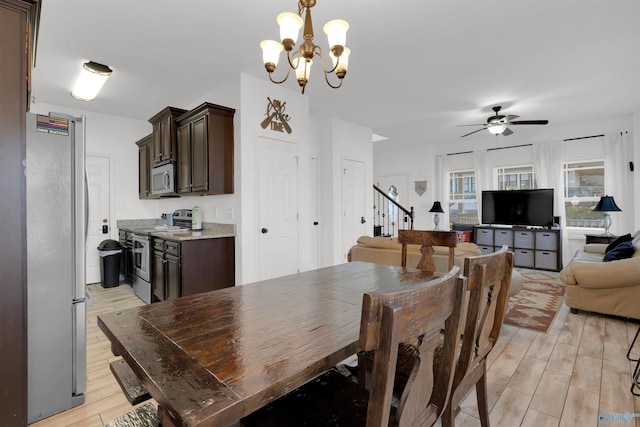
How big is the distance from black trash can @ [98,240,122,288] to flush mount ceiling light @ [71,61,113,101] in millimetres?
2072

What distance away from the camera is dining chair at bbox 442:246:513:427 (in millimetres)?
1088

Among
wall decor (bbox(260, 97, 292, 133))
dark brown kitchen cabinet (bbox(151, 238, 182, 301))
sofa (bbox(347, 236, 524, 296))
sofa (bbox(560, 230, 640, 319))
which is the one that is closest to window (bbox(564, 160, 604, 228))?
sofa (bbox(560, 230, 640, 319))

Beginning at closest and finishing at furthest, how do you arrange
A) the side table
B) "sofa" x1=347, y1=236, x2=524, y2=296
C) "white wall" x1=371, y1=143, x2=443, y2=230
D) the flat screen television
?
"sofa" x1=347, y1=236, x2=524, y2=296, the side table, the flat screen television, "white wall" x1=371, y1=143, x2=443, y2=230

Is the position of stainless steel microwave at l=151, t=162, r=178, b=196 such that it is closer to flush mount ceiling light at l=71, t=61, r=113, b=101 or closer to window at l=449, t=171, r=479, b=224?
flush mount ceiling light at l=71, t=61, r=113, b=101

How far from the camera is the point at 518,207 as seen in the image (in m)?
6.09

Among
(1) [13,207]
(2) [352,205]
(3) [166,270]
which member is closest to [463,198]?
(2) [352,205]

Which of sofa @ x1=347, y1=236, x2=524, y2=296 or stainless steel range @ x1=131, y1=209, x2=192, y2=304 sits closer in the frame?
sofa @ x1=347, y1=236, x2=524, y2=296

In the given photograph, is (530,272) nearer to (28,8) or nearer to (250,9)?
(250,9)

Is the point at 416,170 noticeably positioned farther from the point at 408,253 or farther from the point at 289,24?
the point at 289,24

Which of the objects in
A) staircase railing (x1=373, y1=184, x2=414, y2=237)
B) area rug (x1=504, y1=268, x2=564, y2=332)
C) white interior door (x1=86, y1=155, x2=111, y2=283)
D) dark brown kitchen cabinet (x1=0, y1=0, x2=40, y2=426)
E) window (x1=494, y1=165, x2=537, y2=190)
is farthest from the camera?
staircase railing (x1=373, y1=184, x2=414, y2=237)

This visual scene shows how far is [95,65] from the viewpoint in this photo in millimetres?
3326

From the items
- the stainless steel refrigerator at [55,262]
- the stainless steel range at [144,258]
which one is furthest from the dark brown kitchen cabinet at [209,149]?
the stainless steel refrigerator at [55,262]

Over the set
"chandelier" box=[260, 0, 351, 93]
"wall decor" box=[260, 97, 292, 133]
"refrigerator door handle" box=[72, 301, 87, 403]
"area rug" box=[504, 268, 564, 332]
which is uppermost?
"wall decor" box=[260, 97, 292, 133]

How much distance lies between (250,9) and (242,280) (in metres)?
2.63
